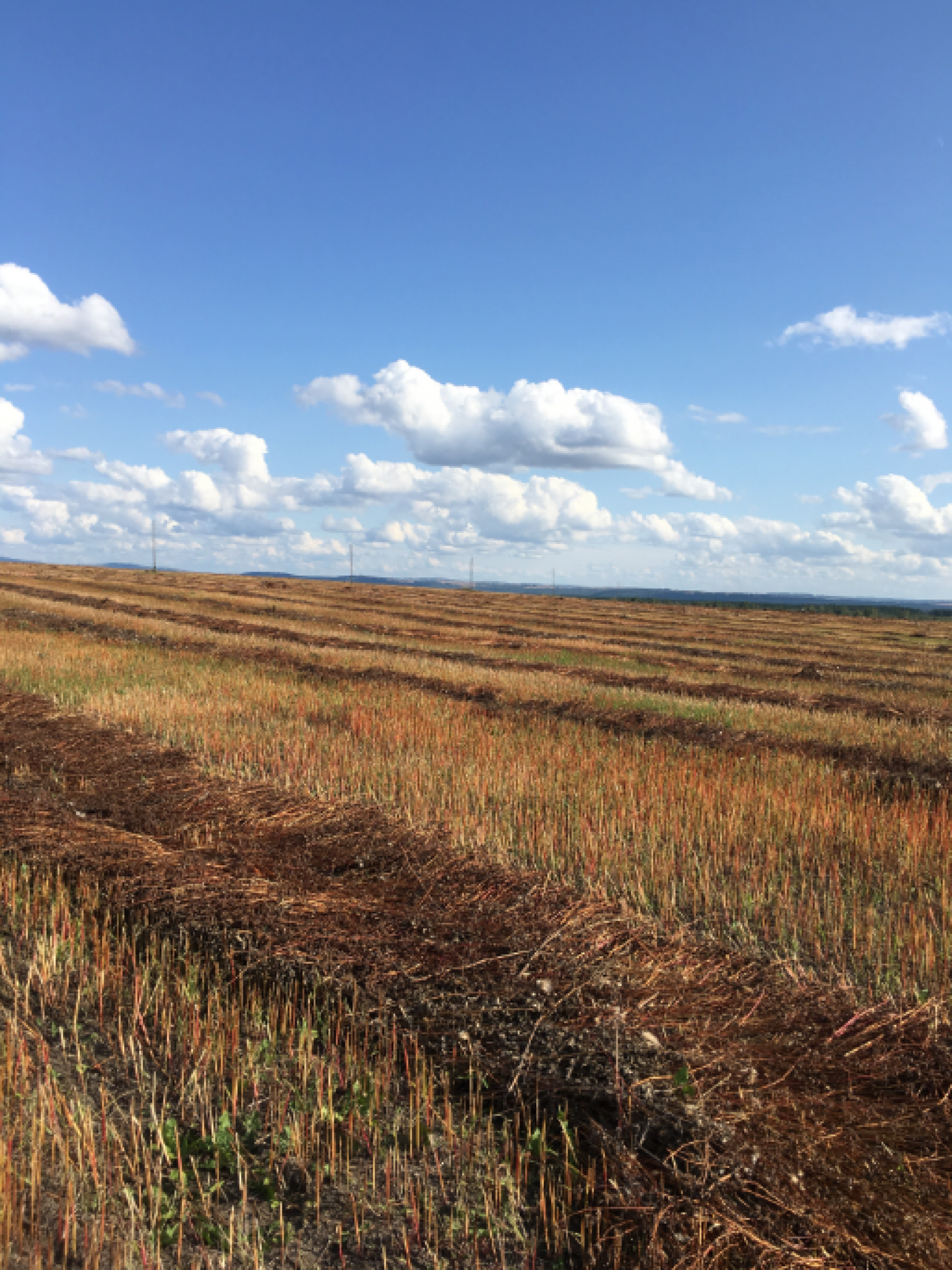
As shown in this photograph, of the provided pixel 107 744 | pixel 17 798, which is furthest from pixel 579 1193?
pixel 107 744

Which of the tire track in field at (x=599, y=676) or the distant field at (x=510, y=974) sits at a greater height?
the tire track in field at (x=599, y=676)

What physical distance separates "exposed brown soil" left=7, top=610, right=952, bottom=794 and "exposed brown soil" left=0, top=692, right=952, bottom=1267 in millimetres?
7138

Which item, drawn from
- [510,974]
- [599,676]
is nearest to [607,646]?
[599,676]

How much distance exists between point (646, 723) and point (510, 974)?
10.5 m

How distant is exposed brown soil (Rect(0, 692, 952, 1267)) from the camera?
3156 mm

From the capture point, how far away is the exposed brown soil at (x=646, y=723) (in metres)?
11.7

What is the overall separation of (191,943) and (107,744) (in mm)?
6408

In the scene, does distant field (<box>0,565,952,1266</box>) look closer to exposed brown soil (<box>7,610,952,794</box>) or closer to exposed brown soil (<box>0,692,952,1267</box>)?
exposed brown soil (<box>0,692,952,1267</box>)

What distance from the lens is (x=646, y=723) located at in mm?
14898

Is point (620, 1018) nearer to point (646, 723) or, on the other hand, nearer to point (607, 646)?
point (646, 723)

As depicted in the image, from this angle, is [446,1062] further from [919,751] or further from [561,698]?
[561,698]

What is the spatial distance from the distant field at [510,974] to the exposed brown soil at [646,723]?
0.15 metres

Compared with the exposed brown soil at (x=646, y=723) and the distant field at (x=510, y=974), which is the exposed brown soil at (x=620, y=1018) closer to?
the distant field at (x=510, y=974)

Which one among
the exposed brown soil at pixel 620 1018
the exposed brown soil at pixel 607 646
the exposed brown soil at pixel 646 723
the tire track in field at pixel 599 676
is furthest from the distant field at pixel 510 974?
the exposed brown soil at pixel 607 646
